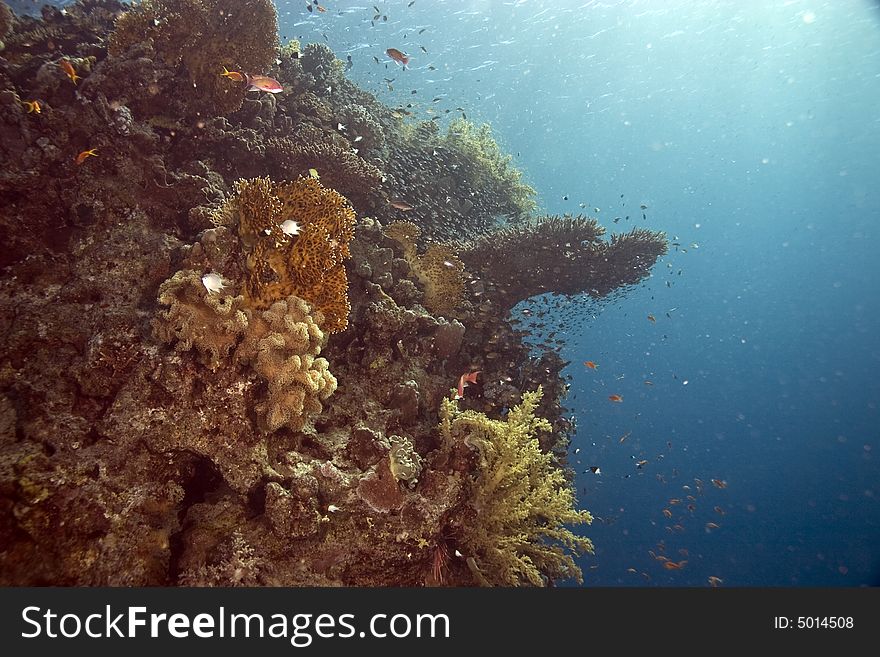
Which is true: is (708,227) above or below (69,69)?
above

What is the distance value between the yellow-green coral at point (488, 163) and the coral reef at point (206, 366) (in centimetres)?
724

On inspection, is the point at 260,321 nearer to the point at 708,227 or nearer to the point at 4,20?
the point at 4,20

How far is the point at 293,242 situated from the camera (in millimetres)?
4023

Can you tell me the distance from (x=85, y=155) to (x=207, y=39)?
2.63m

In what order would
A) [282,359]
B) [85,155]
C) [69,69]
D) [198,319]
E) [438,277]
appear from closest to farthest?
[198,319], [282,359], [85,155], [69,69], [438,277]

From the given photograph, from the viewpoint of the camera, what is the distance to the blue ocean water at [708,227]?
31.4m

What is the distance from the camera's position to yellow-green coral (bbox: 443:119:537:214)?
→ 1272 cm

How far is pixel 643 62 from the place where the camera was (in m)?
40.5

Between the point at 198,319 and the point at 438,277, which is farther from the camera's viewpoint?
the point at 438,277

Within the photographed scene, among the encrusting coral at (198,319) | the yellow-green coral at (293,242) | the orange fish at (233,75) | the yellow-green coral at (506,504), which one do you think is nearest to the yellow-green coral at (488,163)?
the orange fish at (233,75)

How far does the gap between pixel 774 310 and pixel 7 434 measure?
389 feet

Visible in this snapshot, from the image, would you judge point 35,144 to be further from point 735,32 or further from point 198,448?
point 735,32

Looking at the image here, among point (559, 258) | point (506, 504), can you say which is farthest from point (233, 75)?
point (559, 258)

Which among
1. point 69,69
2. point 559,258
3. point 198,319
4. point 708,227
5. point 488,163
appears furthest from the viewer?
point 708,227
